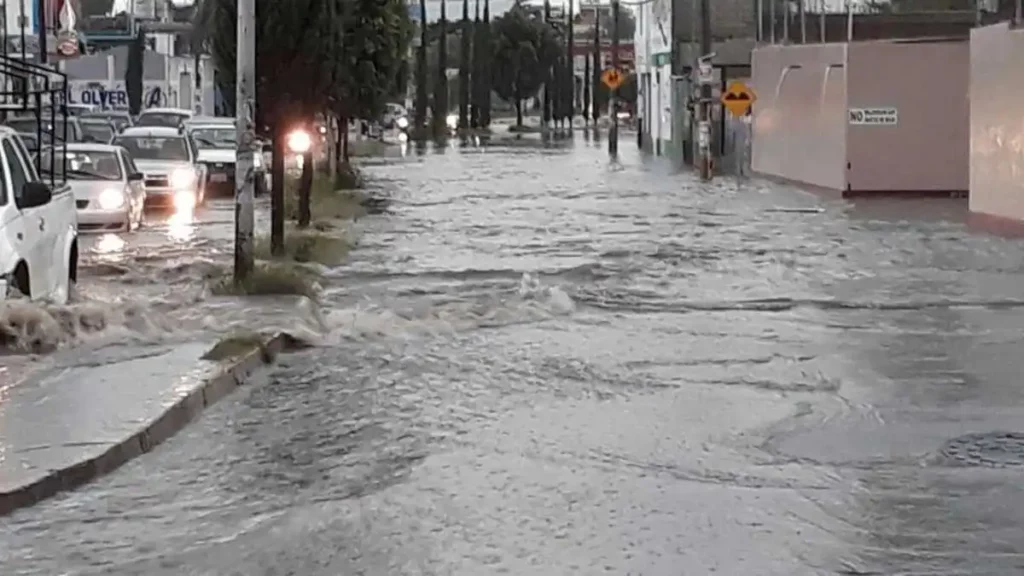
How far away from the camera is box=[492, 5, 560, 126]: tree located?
114000mm

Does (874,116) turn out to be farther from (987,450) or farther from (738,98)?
(987,450)

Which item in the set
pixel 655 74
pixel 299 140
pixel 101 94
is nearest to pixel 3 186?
pixel 299 140

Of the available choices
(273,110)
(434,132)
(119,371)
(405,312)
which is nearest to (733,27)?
(434,132)

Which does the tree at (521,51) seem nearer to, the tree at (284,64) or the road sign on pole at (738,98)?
the road sign on pole at (738,98)

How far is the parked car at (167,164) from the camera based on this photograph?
3294cm

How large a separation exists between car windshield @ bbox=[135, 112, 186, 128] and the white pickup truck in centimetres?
2891

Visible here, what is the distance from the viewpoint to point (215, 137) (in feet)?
132

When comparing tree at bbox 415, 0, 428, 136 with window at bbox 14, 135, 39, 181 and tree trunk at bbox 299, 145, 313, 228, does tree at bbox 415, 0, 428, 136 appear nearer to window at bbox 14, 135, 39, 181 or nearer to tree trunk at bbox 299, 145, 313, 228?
tree trunk at bbox 299, 145, 313, 228

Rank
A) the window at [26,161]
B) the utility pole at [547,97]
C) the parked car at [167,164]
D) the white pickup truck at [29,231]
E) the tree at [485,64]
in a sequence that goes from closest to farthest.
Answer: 1. the white pickup truck at [29,231]
2. the window at [26,161]
3. the parked car at [167,164]
4. the tree at [485,64]
5. the utility pole at [547,97]

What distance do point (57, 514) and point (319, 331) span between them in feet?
22.9

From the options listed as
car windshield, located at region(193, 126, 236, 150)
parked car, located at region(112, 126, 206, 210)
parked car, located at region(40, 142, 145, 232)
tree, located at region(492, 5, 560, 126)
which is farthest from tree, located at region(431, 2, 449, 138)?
parked car, located at region(40, 142, 145, 232)

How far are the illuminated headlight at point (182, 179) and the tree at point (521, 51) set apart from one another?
3207 inches

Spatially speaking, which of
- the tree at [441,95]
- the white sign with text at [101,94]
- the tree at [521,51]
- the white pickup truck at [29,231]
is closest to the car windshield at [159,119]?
the white sign with text at [101,94]

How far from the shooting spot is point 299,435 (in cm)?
1098
